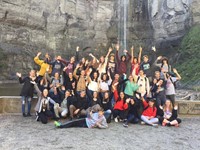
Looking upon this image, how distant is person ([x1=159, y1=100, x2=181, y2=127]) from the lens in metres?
8.59

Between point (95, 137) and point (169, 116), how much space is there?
9.05 feet

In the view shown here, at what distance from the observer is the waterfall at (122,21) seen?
29.4 m

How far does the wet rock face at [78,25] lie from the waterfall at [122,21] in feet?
0.94

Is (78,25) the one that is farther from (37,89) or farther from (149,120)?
(149,120)

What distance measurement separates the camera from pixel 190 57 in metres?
24.1

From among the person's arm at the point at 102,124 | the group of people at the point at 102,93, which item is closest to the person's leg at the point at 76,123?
the group of people at the point at 102,93

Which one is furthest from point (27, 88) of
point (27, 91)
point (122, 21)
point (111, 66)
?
point (122, 21)

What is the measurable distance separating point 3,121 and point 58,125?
1949mm

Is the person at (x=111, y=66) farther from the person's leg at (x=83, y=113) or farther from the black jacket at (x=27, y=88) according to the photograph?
the black jacket at (x=27, y=88)

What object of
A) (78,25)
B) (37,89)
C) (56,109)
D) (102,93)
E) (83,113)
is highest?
(78,25)

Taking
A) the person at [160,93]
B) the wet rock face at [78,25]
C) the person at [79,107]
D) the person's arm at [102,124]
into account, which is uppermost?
the wet rock face at [78,25]

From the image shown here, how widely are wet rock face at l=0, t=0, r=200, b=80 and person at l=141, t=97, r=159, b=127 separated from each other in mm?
18070

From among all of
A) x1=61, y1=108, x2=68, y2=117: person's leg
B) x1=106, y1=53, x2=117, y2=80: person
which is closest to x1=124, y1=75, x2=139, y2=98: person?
x1=106, y1=53, x2=117, y2=80: person

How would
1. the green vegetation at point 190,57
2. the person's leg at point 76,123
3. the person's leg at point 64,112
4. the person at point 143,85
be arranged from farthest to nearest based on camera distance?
1. the green vegetation at point 190,57
2. the person at point 143,85
3. the person's leg at point 64,112
4. the person's leg at point 76,123
